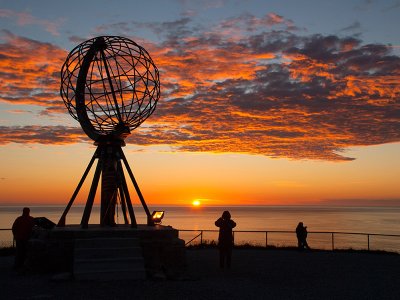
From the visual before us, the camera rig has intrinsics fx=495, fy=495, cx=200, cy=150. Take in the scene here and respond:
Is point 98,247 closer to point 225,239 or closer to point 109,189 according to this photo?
point 225,239

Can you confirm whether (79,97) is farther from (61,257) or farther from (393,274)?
(393,274)

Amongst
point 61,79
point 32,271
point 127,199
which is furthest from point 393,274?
point 61,79

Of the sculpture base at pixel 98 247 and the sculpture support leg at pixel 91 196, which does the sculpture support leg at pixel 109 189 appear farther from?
the sculpture base at pixel 98 247

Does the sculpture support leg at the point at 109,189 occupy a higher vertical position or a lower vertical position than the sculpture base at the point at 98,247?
higher

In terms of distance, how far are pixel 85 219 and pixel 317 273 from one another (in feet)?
26.9

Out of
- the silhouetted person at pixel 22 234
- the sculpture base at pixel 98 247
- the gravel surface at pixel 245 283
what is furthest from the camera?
the silhouetted person at pixel 22 234

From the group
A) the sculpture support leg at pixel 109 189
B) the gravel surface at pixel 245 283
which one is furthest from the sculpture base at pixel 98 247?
the sculpture support leg at pixel 109 189

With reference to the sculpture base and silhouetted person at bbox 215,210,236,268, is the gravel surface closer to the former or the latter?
silhouetted person at bbox 215,210,236,268

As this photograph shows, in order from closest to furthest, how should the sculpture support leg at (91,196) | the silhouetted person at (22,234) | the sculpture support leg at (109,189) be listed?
the silhouetted person at (22,234)
the sculpture support leg at (91,196)
the sculpture support leg at (109,189)

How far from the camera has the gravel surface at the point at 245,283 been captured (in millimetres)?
11797

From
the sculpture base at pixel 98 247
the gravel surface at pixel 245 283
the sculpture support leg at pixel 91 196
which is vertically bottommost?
the gravel surface at pixel 245 283

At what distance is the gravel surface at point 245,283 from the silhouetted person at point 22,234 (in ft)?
1.89

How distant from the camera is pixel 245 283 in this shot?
13.5 meters

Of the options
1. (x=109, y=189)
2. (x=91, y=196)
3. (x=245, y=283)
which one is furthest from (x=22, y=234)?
(x=245, y=283)
